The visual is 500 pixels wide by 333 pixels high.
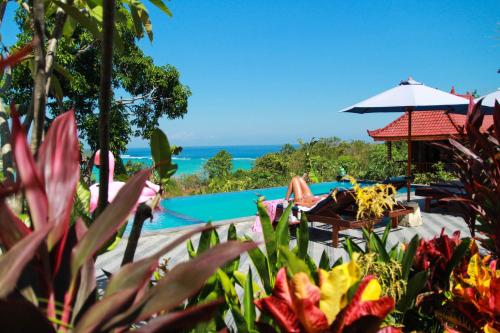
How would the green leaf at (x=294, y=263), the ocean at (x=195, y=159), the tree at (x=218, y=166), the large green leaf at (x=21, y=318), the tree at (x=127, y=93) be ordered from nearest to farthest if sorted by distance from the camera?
the large green leaf at (x=21, y=318) < the green leaf at (x=294, y=263) < the tree at (x=127, y=93) < the tree at (x=218, y=166) < the ocean at (x=195, y=159)

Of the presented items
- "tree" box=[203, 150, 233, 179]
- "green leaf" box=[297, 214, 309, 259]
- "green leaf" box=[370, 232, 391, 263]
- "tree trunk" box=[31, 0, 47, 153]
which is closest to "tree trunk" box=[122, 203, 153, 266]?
"tree trunk" box=[31, 0, 47, 153]

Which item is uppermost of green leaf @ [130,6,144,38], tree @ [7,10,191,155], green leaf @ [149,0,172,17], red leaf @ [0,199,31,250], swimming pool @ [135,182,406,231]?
tree @ [7,10,191,155]

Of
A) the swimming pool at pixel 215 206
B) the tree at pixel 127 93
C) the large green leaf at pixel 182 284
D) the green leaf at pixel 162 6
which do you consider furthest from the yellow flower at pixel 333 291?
the tree at pixel 127 93

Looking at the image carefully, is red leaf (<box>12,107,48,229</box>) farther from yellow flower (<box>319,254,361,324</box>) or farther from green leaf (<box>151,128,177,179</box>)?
yellow flower (<box>319,254,361,324</box>)

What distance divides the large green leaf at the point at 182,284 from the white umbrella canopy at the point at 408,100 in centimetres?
A: 799

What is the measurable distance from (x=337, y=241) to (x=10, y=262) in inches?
213

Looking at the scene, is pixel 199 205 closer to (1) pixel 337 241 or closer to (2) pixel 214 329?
(1) pixel 337 241

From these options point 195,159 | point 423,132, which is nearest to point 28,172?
point 423,132

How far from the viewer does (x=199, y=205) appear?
12797 millimetres

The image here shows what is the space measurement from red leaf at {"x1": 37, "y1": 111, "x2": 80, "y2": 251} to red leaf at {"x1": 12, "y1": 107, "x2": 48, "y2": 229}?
2 centimetres

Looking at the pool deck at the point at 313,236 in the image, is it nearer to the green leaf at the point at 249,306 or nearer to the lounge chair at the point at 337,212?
the lounge chair at the point at 337,212

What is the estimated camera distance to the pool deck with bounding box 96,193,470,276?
16.5 feet

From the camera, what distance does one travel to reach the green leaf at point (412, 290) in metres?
1.03

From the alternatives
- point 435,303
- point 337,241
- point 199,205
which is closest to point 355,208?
point 337,241
